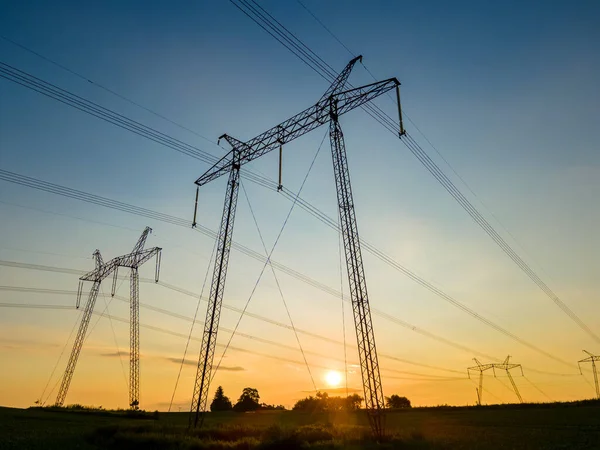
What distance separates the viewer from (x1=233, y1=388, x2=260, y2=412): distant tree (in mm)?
125569

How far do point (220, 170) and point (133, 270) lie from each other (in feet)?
106

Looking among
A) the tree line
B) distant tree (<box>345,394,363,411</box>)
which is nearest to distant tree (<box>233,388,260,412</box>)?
the tree line

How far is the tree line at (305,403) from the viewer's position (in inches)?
4820

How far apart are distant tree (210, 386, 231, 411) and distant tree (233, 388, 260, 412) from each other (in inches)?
327

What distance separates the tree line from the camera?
122438mm

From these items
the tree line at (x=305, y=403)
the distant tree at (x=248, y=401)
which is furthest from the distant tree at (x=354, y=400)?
the distant tree at (x=248, y=401)

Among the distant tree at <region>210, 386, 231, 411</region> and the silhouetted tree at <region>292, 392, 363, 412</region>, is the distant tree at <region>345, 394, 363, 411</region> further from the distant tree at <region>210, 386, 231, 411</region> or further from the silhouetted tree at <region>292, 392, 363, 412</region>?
the distant tree at <region>210, 386, 231, 411</region>

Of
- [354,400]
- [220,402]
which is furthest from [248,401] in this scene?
[354,400]

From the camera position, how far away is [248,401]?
135750 millimetres

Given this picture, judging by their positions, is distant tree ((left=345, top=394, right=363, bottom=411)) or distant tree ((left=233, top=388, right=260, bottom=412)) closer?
distant tree ((left=233, top=388, right=260, bottom=412))

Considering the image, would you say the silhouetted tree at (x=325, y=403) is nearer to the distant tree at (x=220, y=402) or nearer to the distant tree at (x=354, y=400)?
the distant tree at (x=354, y=400)

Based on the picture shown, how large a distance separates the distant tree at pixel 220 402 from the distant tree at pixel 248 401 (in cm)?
831

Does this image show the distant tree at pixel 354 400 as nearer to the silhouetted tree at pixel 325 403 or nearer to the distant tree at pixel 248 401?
the silhouetted tree at pixel 325 403

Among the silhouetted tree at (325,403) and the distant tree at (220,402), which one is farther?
the distant tree at (220,402)
